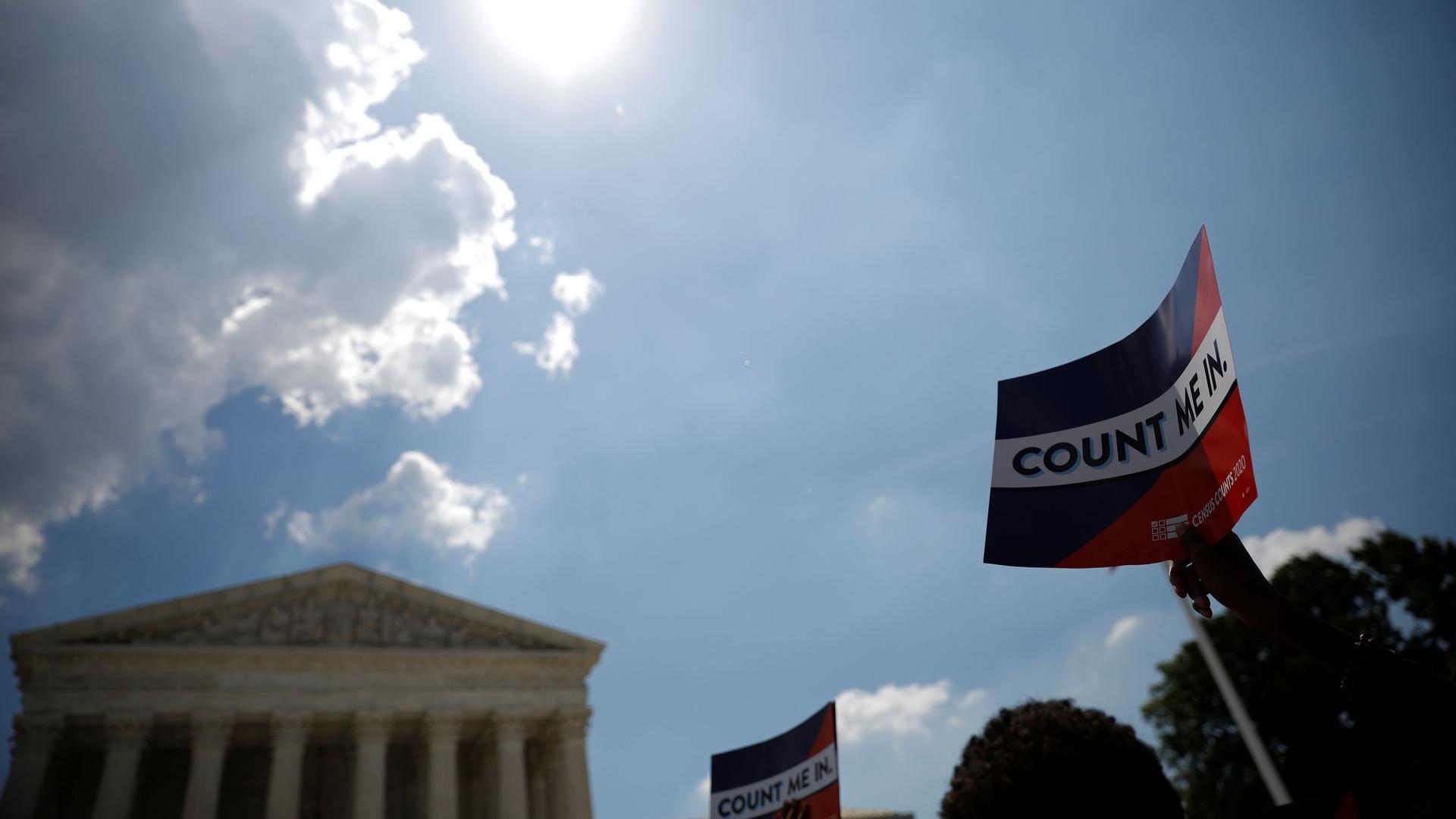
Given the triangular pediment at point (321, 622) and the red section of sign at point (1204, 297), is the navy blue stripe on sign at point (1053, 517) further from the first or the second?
the triangular pediment at point (321, 622)

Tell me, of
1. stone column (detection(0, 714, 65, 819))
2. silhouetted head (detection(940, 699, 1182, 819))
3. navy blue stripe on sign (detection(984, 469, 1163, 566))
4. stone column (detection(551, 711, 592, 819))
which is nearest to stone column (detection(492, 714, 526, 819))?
stone column (detection(551, 711, 592, 819))

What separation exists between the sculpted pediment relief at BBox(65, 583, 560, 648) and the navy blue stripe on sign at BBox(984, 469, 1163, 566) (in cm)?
3326

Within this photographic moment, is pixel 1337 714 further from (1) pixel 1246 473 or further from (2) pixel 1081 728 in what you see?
(1) pixel 1246 473

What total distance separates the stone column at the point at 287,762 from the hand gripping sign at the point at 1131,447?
32.2 m

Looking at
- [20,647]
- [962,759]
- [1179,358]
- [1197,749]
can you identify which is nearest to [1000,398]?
[1179,358]

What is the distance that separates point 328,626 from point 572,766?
427 inches

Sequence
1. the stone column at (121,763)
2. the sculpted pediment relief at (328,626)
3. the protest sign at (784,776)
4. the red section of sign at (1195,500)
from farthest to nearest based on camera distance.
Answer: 1. the sculpted pediment relief at (328,626)
2. the stone column at (121,763)
3. the protest sign at (784,776)
4. the red section of sign at (1195,500)

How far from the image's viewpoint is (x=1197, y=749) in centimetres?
4128

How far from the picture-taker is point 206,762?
2925 centimetres

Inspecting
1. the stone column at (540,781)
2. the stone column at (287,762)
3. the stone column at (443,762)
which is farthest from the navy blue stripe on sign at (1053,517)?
the stone column at (540,781)

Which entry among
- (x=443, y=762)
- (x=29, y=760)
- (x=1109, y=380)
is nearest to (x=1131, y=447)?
(x=1109, y=380)

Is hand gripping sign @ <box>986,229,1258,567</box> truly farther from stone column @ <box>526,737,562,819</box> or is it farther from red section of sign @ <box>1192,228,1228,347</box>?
stone column @ <box>526,737,562,819</box>

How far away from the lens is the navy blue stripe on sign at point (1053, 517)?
4020 mm

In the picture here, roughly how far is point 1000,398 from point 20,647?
35613mm
